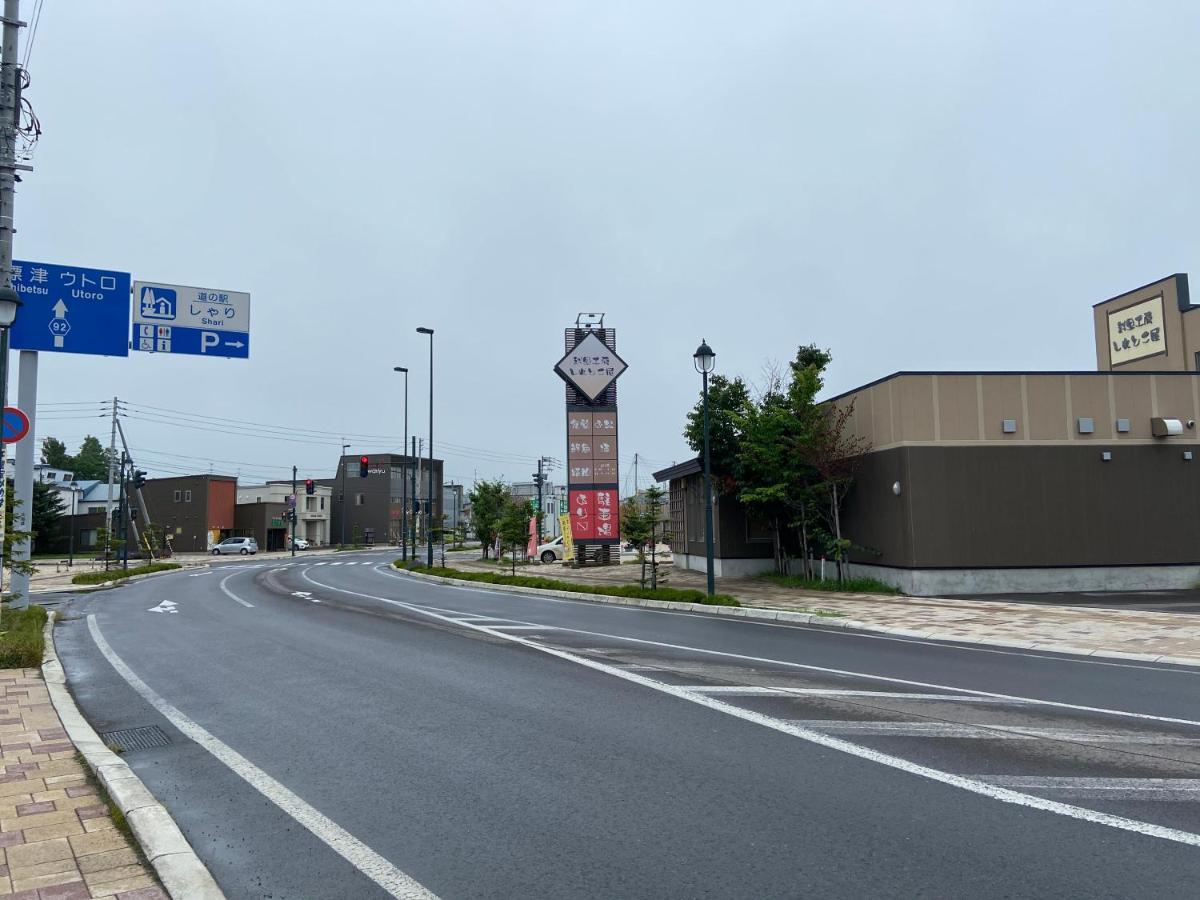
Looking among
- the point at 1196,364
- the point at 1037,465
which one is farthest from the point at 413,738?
the point at 1196,364

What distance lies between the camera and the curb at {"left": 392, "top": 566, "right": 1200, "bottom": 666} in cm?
1185

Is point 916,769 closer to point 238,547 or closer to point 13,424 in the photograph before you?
point 13,424

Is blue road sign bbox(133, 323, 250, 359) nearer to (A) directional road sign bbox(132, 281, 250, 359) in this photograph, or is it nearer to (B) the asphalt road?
(A) directional road sign bbox(132, 281, 250, 359)

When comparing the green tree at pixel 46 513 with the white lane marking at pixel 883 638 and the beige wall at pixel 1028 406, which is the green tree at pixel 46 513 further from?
the beige wall at pixel 1028 406

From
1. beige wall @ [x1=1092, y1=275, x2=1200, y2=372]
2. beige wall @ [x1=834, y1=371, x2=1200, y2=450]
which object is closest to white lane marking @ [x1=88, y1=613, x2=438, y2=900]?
beige wall @ [x1=834, y1=371, x2=1200, y2=450]

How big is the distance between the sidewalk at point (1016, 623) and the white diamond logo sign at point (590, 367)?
62.9 feet

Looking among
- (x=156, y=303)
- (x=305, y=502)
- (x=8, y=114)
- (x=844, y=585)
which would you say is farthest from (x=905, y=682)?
(x=305, y=502)

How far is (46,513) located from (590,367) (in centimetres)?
5442

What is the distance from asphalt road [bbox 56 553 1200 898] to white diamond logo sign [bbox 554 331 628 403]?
27291mm

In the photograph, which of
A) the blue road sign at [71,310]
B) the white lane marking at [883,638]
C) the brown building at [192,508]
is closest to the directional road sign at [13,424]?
the blue road sign at [71,310]

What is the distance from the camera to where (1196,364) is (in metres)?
29.3

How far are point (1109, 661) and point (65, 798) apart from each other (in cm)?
1259

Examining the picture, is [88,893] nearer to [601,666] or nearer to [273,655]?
[601,666]

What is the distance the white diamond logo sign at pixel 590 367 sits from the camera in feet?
128
